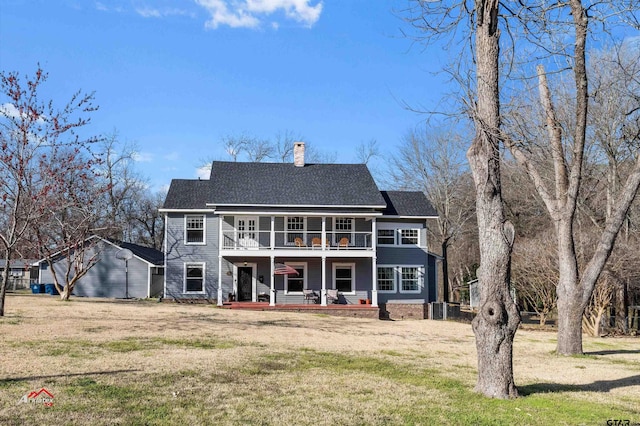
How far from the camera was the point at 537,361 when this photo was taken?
38.8 ft

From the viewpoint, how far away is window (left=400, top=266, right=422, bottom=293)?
28.5m

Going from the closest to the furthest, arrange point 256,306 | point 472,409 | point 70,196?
point 472,409 → point 70,196 → point 256,306

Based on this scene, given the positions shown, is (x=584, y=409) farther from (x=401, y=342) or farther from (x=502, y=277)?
(x=401, y=342)

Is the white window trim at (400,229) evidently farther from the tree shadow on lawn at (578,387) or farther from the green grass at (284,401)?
the green grass at (284,401)

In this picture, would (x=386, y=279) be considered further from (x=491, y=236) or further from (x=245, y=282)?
(x=491, y=236)

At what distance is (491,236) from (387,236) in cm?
2122

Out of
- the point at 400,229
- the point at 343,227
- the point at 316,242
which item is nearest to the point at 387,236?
the point at 400,229

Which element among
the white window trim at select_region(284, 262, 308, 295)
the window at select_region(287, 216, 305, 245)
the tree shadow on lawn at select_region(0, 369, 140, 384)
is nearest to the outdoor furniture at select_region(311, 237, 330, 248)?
the window at select_region(287, 216, 305, 245)

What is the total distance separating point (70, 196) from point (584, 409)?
15139 mm

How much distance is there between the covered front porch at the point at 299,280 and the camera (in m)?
27.3

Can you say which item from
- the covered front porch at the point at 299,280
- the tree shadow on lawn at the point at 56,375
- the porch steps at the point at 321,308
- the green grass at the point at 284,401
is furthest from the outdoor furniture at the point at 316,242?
the tree shadow on lawn at the point at 56,375

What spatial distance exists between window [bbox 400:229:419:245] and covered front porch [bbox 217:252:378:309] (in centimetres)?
217

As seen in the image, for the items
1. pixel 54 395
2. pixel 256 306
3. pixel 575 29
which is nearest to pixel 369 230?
pixel 256 306

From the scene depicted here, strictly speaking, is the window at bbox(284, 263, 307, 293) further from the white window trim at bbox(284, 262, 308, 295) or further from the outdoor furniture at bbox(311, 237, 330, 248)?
the outdoor furniture at bbox(311, 237, 330, 248)
